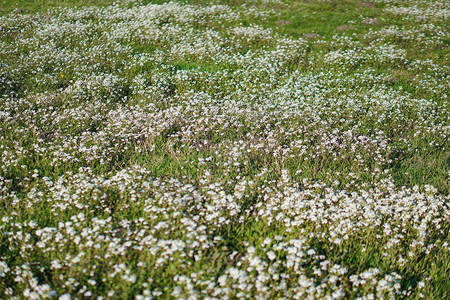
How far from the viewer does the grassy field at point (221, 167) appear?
420 cm

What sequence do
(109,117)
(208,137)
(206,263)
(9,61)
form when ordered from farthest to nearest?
(9,61), (109,117), (208,137), (206,263)

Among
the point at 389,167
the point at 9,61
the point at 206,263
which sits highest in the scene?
the point at 9,61

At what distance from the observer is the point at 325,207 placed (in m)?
5.55

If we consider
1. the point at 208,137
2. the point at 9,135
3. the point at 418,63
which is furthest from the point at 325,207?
the point at 418,63

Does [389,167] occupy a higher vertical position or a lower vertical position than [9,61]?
lower

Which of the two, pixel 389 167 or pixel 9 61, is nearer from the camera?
pixel 389 167

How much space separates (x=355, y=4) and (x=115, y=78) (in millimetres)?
18234

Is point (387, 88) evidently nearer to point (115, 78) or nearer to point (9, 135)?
point (115, 78)

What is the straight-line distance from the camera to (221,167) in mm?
6555

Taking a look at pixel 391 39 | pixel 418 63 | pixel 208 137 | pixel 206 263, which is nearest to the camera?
pixel 206 263

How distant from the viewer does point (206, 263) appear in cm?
430

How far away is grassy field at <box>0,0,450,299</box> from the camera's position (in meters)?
4.20

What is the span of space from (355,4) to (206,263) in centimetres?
2309

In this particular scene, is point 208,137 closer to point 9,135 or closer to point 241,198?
point 241,198
